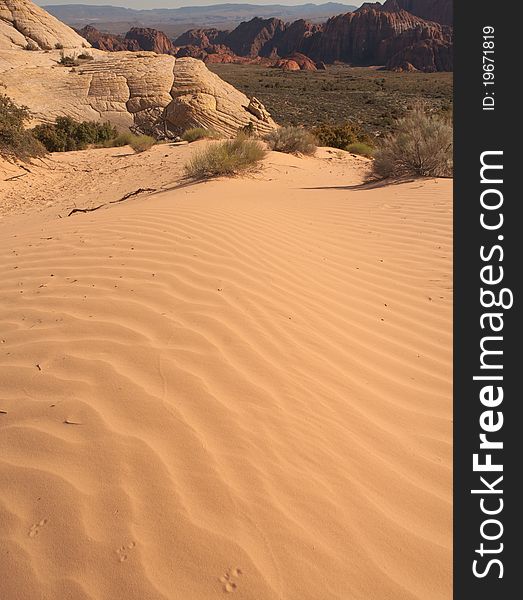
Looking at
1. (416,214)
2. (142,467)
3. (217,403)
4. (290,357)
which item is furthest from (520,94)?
(142,467)

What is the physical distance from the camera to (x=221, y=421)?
234 centimetres

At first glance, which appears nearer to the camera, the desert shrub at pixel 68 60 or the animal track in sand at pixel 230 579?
the animal track in sand at pixel 230 579

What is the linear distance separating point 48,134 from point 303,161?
7307 millimetres

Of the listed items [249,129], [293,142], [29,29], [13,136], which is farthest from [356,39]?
[13,136]

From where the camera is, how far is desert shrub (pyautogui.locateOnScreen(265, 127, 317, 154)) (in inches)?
507

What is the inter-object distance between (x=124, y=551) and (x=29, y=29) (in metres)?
24.4

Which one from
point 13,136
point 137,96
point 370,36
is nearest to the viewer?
point 13,136

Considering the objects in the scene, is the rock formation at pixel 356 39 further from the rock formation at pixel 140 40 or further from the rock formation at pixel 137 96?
the rock formation at pixel 137 96

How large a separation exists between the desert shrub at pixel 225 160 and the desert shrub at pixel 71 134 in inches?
230

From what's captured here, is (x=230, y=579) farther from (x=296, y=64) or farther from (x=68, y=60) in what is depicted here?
(x=296, y=64)

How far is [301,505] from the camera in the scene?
1972 millimetres

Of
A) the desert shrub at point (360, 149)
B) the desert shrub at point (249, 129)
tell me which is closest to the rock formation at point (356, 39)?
the desert shrub at point (249, 129)

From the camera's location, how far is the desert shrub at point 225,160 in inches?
368

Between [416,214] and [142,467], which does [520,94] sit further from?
[142,467]
